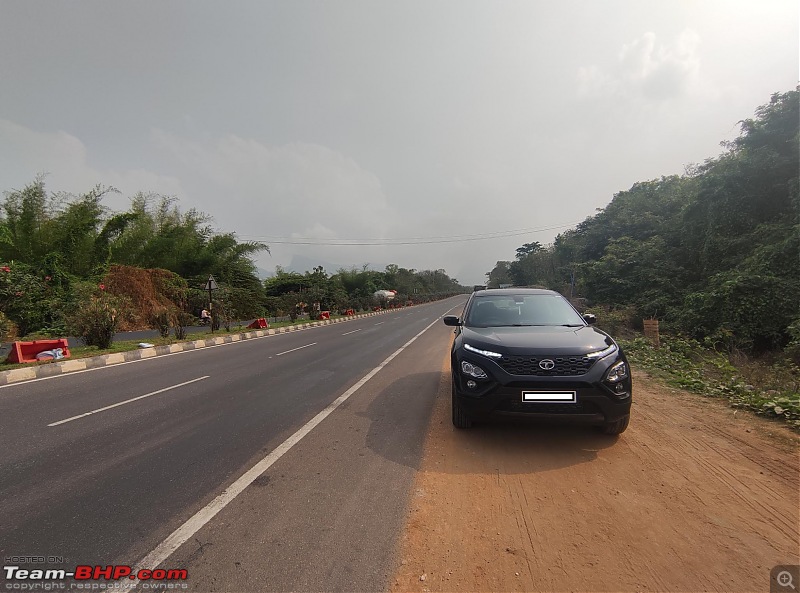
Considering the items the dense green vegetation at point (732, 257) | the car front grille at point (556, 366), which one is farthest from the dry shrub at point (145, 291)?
the dense green vegetation at point (732, 257)

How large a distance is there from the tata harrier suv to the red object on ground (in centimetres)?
1093

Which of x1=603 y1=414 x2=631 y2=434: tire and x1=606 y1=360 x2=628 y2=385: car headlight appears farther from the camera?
x1=603 y1=414 x2=631 y2=434: tire

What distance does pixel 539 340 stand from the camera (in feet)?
12.5

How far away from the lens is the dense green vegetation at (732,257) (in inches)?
407

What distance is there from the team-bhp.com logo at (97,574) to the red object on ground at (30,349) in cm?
970

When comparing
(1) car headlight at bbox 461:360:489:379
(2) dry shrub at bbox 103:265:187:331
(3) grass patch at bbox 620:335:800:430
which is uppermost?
(2) dry shrub at bbox 103:265:187:331

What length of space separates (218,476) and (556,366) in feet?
10.4

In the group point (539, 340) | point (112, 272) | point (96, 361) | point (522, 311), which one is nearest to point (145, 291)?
point (112, 272)

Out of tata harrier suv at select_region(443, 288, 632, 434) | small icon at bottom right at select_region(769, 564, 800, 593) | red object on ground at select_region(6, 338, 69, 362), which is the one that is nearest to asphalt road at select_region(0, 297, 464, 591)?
tata harrier suv at select_region(443, 288, 632, 434)

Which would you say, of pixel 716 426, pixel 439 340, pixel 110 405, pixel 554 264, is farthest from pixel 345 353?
pixel 554 264

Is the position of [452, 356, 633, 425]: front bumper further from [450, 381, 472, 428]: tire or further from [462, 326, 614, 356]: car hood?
[450, 381, 472, 428]: tire

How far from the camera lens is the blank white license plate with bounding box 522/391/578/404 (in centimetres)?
337

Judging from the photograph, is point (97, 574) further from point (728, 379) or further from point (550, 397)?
point (728, 379)

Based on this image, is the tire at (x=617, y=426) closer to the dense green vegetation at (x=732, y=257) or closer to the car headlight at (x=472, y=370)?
the car headlight at (x=472, y=370)
